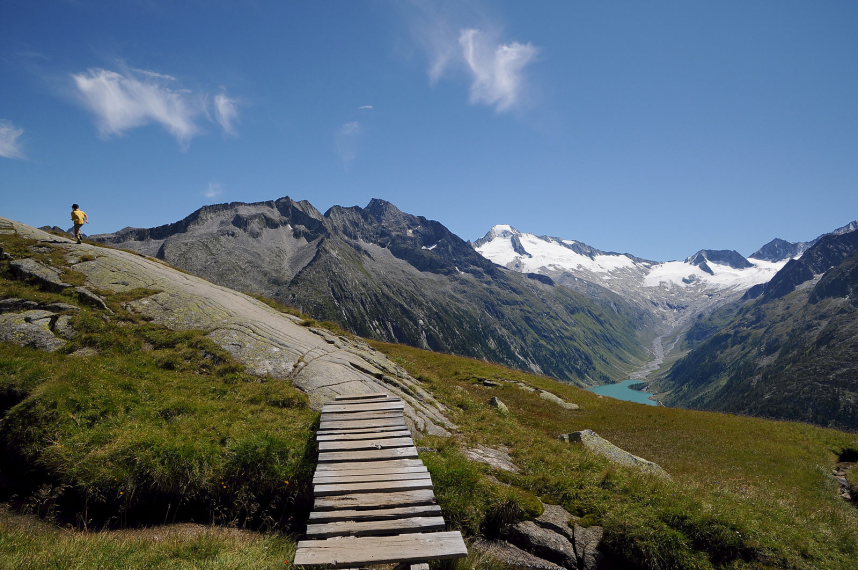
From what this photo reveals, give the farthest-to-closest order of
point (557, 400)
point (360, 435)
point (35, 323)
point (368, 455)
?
point (557, 400) → point (35, 323) → point (360, 435) → point (368, 455)

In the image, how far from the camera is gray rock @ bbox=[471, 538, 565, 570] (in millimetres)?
9922

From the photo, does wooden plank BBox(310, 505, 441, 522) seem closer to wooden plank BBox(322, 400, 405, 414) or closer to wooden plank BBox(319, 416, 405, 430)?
wooden plank BBox(319, 416, 405, 430)

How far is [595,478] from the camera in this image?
13.9 m

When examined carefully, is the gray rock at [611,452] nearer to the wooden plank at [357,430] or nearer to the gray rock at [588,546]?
the gray rock at [588,546]

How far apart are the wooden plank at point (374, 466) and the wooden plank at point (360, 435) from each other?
4.43 ft

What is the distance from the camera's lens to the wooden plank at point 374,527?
8164 mm

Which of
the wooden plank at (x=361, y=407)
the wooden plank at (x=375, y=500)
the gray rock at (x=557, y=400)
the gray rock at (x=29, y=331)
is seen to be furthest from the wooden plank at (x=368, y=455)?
the gray rock at (x=557, y=400)

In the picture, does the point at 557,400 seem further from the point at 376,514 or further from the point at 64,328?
the point at 64,328

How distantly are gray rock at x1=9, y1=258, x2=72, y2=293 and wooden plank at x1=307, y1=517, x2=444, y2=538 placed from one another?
21.4 m

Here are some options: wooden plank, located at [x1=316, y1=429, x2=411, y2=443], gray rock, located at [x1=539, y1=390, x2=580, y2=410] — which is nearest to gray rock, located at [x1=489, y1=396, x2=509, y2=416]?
gray rock, located at [x1=539, y1=390, x2=580, y2=410]

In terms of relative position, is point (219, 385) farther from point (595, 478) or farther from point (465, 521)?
point (595, 478)

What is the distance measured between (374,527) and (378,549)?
0.59 metres

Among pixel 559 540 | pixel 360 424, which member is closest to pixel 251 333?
pixel 360 424

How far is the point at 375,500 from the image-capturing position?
9.09m
